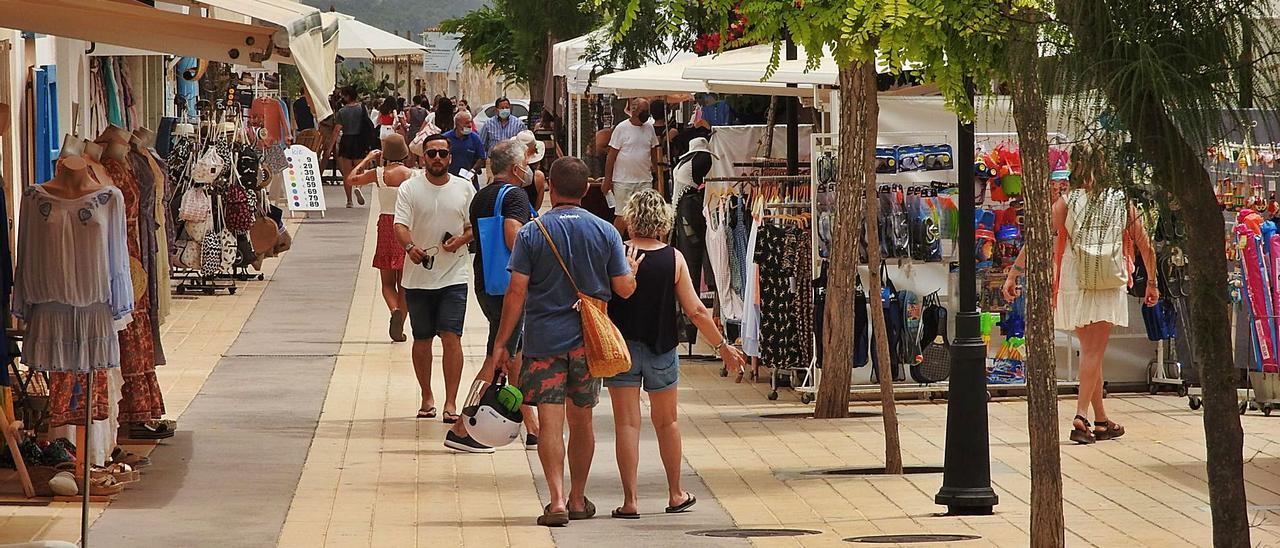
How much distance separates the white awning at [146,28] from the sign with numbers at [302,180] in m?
17.5

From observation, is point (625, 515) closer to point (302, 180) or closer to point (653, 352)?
point (653, 352)

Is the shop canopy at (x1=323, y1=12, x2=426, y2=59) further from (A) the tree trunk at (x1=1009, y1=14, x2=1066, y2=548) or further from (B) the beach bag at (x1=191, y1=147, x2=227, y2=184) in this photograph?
(A) the tree trunk at (x1=1009, y1=14, x2=1066, y2=548)

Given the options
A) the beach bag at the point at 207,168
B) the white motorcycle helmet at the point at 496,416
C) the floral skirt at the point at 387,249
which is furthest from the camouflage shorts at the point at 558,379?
the beach bag at the point at 207,168

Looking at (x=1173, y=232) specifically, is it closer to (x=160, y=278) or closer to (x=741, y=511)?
(x=741, y=511)

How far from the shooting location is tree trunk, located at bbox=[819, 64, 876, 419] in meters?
10.5

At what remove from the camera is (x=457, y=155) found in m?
23.2

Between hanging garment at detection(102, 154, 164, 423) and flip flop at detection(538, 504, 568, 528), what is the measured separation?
2649 mm

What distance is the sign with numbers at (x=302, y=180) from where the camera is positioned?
26547 mm

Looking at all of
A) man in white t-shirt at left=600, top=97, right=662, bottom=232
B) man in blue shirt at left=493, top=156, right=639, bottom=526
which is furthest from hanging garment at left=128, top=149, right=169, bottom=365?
man in white t-shirt at left=600, top=97, right=662, bottom=232

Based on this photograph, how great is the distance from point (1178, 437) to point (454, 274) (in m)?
4.56

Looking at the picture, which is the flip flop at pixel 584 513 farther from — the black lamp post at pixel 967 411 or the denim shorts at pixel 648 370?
the black lamp post at pixel 967 411

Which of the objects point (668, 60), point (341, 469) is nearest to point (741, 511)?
point (341, 469)

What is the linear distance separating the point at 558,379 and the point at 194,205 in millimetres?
10146

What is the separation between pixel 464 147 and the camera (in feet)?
76.2
